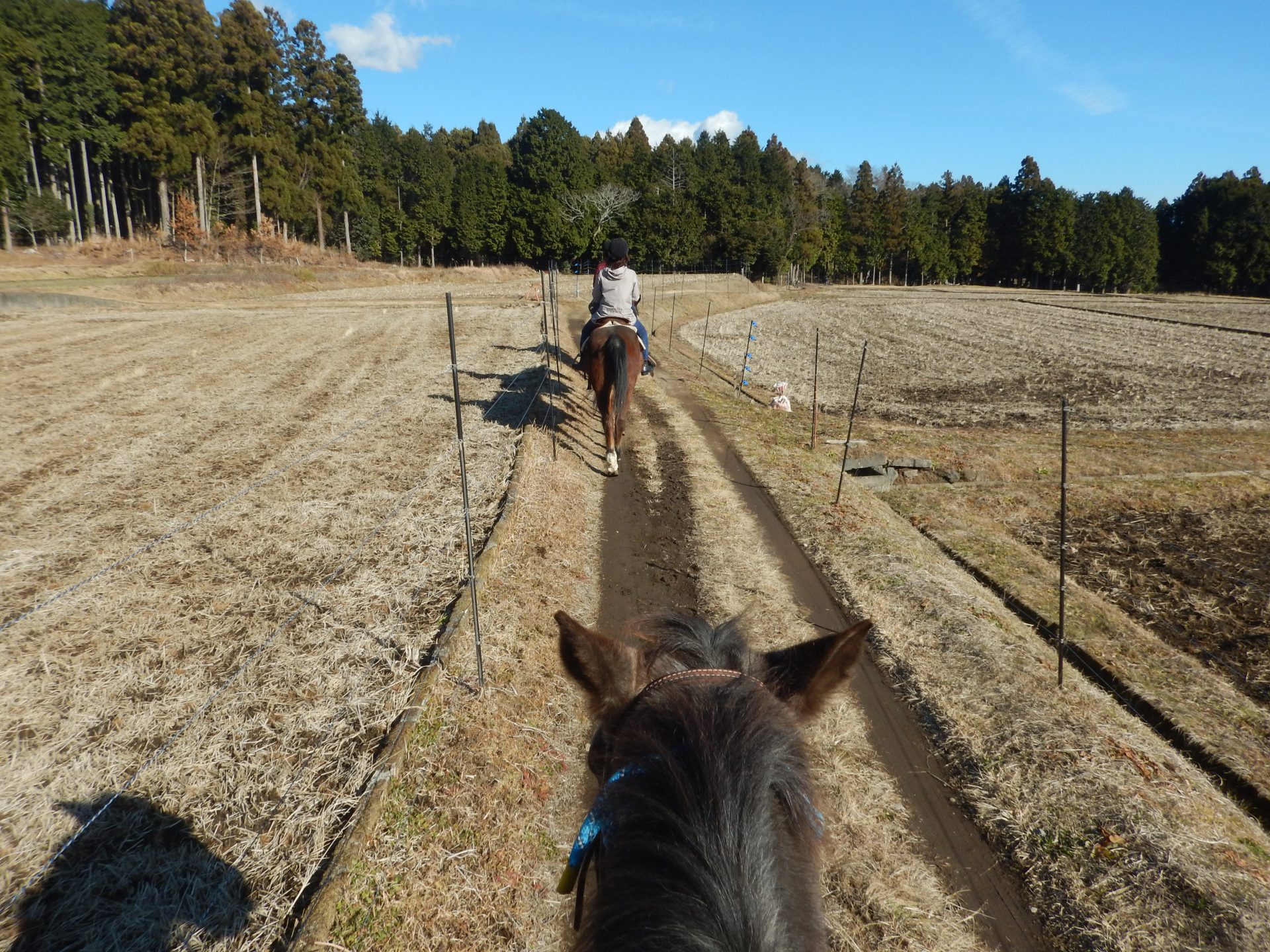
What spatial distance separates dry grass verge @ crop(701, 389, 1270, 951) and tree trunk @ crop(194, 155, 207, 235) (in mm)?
46549

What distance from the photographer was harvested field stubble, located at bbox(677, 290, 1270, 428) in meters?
17.6

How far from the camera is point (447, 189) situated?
59.1 meters

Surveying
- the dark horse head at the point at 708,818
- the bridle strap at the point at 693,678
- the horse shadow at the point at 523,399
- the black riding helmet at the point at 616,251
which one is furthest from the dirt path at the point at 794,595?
the black riding helmet at the point at 616,251

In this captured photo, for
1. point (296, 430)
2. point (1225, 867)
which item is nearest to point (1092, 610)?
point (1225, 867)

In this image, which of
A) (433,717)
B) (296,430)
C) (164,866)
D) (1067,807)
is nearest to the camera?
(164,866)

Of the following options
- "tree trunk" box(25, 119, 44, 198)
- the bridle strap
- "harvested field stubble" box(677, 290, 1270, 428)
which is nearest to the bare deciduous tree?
"harvested field stubble" box(677, 290, 1270, 428)

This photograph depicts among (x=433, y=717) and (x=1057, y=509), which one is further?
(x=1057, y=509)

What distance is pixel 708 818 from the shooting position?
50.3 inches

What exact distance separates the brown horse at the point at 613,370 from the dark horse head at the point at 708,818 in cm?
701

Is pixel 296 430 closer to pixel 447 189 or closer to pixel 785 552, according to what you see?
pixel 785 552

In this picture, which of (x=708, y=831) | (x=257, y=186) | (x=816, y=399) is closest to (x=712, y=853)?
(x=708, y=831)

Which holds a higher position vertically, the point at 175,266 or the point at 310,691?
the point at 175,266

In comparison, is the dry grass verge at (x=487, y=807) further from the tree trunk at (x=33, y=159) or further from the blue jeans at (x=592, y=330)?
the tree trunk at (x=33, y=159)

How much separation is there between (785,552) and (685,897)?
642cm
